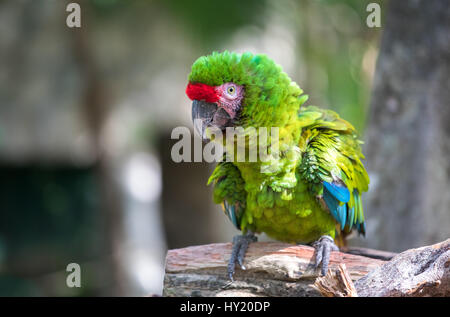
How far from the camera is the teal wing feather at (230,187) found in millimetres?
2990

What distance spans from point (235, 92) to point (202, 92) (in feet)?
0.63

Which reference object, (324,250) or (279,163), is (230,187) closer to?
(279,163)

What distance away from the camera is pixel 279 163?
9.10 feet

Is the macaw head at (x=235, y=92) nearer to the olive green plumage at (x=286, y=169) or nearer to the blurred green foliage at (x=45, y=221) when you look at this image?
the olive green plumage at (x=286, y=169)

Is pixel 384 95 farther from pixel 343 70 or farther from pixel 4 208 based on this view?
pixel 4 208

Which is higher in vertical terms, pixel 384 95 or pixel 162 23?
pixel 162 23

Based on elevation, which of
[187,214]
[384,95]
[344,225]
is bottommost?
[187,214]

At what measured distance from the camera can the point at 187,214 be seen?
8.23 m

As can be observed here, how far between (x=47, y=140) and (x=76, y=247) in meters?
2.24

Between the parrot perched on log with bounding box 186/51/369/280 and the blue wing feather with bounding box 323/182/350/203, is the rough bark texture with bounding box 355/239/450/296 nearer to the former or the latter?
the parrot perched on log with bounding box 186/51/369/280

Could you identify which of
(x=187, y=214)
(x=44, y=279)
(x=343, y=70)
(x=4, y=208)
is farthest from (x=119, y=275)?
(x=343, y=70)

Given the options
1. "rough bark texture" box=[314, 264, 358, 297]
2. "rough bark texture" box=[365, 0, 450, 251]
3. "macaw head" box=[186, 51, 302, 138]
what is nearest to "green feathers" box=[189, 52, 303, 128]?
"macaw head" box=[186, 51, 302, 138]

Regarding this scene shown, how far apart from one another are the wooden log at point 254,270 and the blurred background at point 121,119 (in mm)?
4552

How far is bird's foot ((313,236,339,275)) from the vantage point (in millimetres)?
2570
